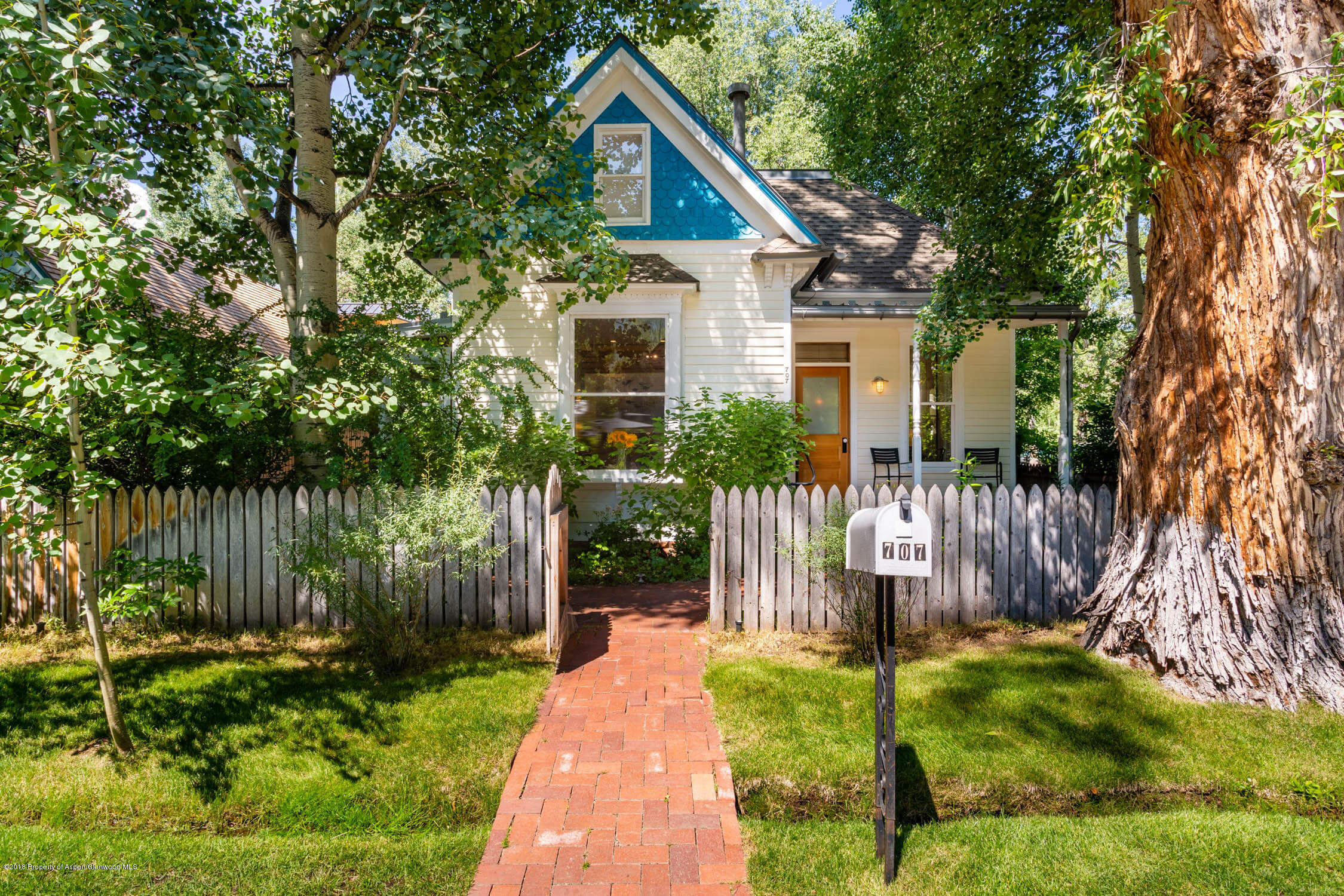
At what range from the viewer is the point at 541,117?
7.92 meters

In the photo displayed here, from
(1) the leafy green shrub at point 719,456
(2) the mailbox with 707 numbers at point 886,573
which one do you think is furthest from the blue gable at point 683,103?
(2) the mailbox with 707 numbers at point 886,573

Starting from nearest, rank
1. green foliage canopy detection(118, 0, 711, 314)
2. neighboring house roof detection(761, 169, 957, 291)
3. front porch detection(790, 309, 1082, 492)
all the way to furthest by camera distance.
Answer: green foliage canopy detection(118, 0, 711, 314) < neighboring house roof detection(761, 169, 957, 291) < front porch detection(790, 309, 1082, 492)

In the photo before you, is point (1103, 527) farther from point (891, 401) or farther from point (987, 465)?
point (987, 465)

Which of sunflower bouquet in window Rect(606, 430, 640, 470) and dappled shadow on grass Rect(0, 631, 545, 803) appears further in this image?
sunflower bouquet in window Rect(606, 430, 640, 470)

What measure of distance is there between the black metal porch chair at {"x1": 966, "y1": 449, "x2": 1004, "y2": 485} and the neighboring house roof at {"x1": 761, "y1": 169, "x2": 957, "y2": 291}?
3085 millimetres

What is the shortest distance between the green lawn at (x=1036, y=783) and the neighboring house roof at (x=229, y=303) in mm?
7848

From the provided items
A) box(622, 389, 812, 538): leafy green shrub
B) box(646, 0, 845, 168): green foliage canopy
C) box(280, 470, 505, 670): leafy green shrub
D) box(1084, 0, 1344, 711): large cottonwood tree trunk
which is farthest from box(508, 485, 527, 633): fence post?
box(646, 0, 845, 168): green foliage canopy

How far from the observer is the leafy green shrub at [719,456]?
26.1 ft

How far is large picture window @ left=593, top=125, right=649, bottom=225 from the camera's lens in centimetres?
1025

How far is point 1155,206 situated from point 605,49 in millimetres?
7453

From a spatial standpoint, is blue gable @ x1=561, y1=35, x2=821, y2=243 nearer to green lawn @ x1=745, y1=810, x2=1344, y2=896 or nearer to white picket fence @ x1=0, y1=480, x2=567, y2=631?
white picket fence @ x1=0, y1=480, x2=567, y2=631

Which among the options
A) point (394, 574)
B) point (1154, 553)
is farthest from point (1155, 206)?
point (394, 574)

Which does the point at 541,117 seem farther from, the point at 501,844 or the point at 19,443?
the point at 501,844

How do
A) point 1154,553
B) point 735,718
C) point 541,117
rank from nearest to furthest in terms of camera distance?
point 735,718, point 1154,553, point 541,117
